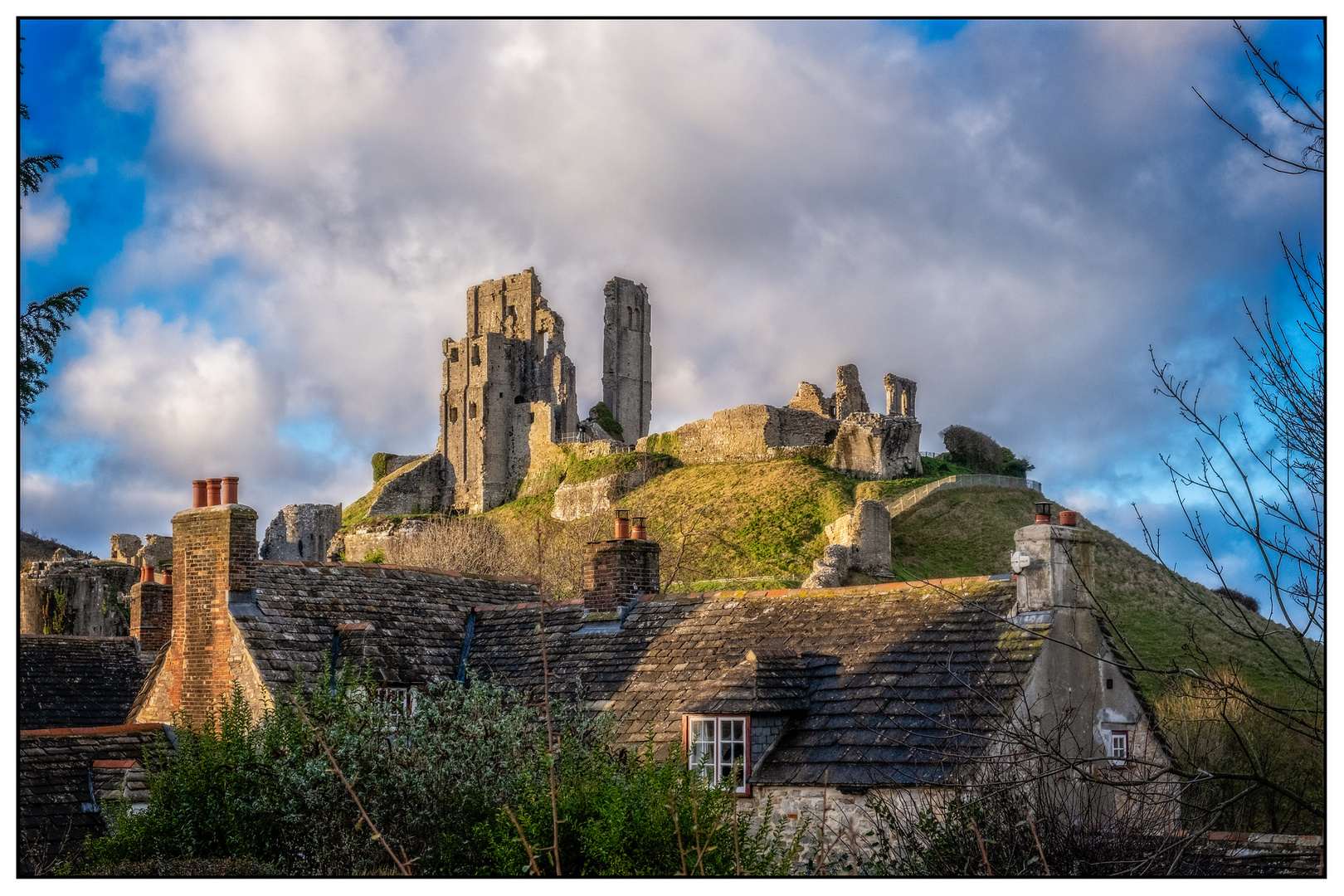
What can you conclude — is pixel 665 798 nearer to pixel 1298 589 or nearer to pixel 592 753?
pixel 592 753

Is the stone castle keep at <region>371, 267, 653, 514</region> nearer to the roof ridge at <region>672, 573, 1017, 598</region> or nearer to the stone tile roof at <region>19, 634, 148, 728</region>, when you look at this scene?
the stone tile roof at <region>19, 634, 148, 728</region>

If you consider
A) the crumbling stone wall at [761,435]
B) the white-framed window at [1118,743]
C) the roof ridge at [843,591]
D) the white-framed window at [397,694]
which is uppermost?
the crumbling stone wall at [761,435]

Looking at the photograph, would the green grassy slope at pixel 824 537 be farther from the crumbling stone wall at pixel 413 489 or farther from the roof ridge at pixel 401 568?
the crumbling stone wall at pixel 413 489

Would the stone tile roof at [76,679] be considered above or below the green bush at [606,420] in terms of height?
below

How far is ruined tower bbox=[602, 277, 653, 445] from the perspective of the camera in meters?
85.3

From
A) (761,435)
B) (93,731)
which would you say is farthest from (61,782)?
(761,435)

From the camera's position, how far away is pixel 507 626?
18.2 m

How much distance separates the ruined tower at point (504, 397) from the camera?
73.7 m

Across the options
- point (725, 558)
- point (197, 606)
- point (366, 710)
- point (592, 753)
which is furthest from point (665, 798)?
point (725, 558)

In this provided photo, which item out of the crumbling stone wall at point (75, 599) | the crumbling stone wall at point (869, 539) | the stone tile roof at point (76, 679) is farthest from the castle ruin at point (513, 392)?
the stone tile roof at point (76, 679)

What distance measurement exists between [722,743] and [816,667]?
5.09 feet

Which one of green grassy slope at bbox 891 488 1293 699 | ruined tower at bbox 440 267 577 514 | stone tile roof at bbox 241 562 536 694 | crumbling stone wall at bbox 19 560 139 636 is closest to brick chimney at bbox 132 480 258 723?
stone tile roof at bbox 241 562 536 694

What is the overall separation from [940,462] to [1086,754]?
1768 inches

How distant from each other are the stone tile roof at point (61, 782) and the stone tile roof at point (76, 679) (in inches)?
143
